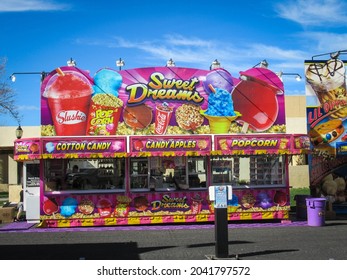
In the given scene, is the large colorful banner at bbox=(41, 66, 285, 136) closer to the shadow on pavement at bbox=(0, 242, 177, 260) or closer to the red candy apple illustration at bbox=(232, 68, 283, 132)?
the red candy apple illustration at bbox=(232, 68, 283, 132)

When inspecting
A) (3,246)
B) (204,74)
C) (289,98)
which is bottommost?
(3,246)

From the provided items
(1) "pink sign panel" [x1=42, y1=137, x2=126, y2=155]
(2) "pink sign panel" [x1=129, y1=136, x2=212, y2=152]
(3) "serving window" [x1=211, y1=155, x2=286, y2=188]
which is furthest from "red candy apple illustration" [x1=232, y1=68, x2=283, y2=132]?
(1) "pink sign panel" [x1=42, y1=137, x2=126, y2=155]

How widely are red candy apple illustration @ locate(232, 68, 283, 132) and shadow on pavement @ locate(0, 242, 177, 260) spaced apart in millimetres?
6613

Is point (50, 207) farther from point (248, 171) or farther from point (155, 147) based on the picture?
point (248, 171)

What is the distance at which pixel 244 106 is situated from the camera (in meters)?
16.2

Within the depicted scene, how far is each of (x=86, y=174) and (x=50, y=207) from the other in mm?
1531

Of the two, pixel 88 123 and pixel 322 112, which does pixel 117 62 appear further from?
pixel 322 112

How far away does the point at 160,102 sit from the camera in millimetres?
15781

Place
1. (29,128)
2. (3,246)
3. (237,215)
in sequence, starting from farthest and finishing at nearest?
(29,128) < (237,215) < (3,246)

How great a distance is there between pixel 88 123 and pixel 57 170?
183 cm

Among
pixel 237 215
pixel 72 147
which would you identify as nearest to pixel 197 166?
pixel 237 215

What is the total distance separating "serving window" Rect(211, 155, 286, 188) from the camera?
15891 mm

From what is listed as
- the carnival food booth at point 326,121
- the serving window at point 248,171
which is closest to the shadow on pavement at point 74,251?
the serving window at point 248,171

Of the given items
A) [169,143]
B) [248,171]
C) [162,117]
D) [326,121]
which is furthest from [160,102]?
[326,121]
